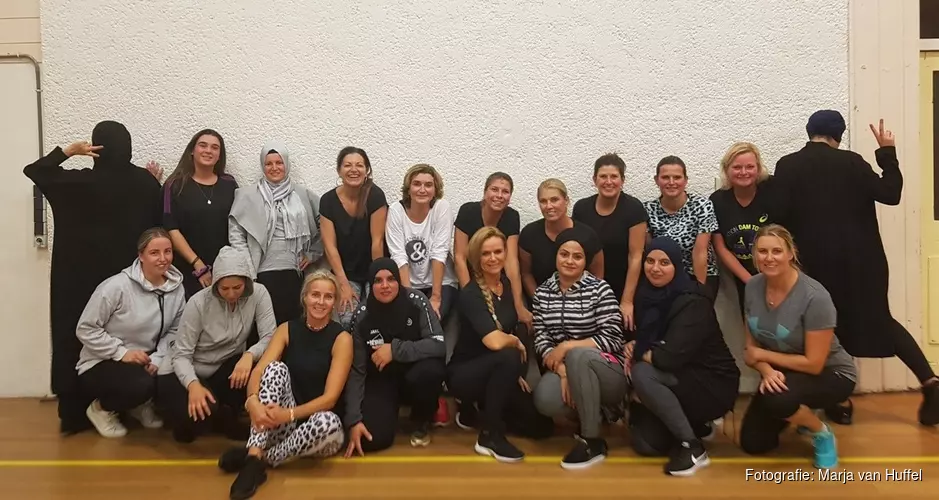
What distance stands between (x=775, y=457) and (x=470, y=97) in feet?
9.34

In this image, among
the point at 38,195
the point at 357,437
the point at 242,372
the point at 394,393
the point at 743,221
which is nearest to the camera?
the point at 357,437

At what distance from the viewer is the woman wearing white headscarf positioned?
11.8ft

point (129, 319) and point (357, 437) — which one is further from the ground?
point (129, 319)

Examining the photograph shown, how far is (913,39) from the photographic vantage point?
13.0ft

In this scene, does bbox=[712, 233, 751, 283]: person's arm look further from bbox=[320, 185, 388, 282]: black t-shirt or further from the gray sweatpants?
bbox=[320, 185, 388, 282]: black t-shirt

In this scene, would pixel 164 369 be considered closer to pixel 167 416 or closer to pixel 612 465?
pixel 167 416

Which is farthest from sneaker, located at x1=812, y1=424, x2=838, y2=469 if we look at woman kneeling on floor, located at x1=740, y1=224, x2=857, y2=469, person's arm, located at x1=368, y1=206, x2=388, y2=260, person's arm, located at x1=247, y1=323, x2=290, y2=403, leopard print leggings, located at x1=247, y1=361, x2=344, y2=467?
person's arm, located at x1=247, y1=323, x2=290, y2=403

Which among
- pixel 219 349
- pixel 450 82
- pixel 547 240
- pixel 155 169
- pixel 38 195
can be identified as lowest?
pixel 219 349

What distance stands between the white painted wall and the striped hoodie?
107 cm

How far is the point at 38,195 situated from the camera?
416cm

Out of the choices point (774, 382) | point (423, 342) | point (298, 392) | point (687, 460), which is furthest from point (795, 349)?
point (298, 392)

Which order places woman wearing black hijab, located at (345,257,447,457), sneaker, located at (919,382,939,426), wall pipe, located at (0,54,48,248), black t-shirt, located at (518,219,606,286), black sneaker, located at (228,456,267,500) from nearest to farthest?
1. black sneaker, located at (228,456,267,500)
2. woman wearing black hijab, located at (345,257,447,457)
3. sneaker, located at (919,382,939,426)
4. black t-shirt, located at (518,219,606,286)
5. wall pipe, located at (0,54,48,248)

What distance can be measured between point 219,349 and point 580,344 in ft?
6.62

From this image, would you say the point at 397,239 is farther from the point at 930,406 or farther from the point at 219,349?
the point at 930,406
